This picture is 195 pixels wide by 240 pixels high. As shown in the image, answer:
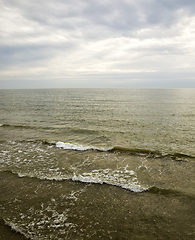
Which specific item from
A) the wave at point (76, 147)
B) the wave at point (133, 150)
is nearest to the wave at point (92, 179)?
the wave at point (133, 150)

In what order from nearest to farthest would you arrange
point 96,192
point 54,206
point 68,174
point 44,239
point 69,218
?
point 44,239
point 69,218
point 54,206
point 96,192
point 68,174

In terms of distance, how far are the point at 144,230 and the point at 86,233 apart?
2164mm

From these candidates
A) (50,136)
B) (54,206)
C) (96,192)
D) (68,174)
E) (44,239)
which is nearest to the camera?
(44,239)

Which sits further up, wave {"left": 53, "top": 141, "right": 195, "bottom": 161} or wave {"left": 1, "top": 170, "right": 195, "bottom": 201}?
wave {"left": 53, "top": 141, "right": 195, "bottom": 161}

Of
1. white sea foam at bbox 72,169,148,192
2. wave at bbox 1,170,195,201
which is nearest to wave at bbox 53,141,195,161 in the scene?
white sea foam at bbox 72,169,148,192

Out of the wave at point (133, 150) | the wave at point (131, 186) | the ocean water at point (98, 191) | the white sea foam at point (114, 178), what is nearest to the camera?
the ocean water at point (98, 191)

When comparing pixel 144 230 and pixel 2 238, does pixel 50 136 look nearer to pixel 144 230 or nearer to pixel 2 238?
pixel 2 238

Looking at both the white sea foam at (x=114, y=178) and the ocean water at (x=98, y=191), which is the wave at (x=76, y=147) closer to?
the ocean water at (x=98, y=191)

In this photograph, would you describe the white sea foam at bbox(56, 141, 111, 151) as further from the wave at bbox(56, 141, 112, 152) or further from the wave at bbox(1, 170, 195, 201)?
the wave at bbox(1, 170, 195, 201)

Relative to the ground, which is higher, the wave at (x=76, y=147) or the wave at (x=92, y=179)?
the wave at (x=76, y=147)

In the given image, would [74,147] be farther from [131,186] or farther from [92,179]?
[131,186]

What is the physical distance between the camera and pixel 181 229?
5176 mm

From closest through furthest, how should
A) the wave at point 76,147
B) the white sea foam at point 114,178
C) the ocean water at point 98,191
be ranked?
the ocean water at point 98,191 < the white sea foam at point 114,178 < the wave at point 76,147

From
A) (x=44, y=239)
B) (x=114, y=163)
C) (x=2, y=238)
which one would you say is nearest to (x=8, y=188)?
(x=2, y=238)
